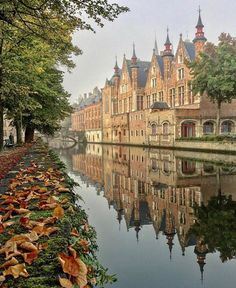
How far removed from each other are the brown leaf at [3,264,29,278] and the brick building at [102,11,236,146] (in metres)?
37.4

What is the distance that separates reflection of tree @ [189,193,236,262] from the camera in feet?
22.3

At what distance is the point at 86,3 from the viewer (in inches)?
352

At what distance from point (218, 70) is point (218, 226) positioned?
90.9 feet

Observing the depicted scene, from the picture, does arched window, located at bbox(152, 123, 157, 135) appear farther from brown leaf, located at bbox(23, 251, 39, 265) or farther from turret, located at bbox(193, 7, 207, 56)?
brown leaf, located at bbox(23, 251, 39, 265)

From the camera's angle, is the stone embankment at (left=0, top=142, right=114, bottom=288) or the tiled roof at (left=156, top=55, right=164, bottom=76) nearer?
the stone embankment at (left=0, top=142, right=114, bottom=288)

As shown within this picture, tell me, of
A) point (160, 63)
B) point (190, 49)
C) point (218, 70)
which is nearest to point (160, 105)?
point (190, 49)

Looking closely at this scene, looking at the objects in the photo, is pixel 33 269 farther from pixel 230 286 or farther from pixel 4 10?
pixel 4 10

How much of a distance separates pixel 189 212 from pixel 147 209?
1540mm

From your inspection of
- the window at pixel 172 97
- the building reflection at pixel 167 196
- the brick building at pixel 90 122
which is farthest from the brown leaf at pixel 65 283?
the brick building at pixel 90 122

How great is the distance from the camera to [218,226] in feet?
26.4

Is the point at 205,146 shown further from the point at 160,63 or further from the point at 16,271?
the point at 16,271

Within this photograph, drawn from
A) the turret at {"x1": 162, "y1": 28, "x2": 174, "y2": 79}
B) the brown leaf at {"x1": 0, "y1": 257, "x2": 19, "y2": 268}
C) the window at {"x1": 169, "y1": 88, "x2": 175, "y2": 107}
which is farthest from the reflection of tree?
the turret at {"x1": 162, "y1": 28, "x2": 174, "y2": 79}

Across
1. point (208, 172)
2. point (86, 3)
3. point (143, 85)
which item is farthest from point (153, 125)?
point (86, 3)

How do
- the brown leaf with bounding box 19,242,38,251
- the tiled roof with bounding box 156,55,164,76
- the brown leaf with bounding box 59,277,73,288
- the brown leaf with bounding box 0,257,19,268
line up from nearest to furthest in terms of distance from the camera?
1. the brown leaf with bounding box 59,277,73,288
2. the brown leaf with bounding box 0,257,19,268
3. the brown leaf with bounding box 19,242,38,251
4. the tiled roof with bounding box 156,55,164,76
